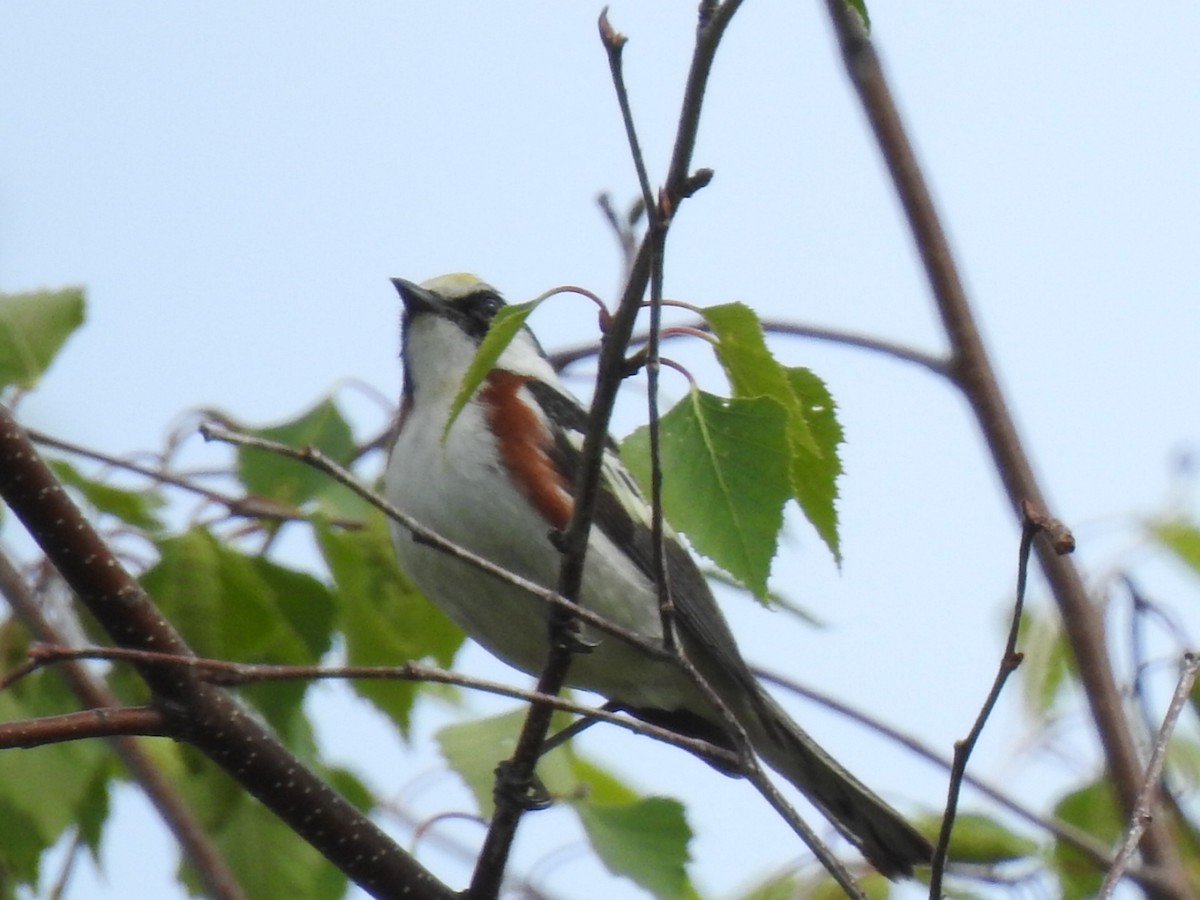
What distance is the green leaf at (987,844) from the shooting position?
3352 millimetres

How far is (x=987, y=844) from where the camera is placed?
335 centimetres

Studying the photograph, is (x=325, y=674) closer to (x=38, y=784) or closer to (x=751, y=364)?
(x=751, y=364)

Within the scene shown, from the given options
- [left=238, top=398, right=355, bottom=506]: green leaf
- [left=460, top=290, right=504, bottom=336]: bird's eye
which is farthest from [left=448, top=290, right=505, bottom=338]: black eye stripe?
[left=238, top=398, right=355, bottom=506]: green leaf

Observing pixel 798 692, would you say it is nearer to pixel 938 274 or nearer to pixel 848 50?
pixel 938 274

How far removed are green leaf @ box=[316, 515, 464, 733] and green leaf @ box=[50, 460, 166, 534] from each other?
0.38 m

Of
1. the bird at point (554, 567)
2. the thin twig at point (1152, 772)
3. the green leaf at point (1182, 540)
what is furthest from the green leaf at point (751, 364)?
the green leaf at point (1182, 540)

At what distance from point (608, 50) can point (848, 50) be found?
192 centimetres

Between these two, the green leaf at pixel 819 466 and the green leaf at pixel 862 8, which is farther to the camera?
the green leaf at pixel 819 466

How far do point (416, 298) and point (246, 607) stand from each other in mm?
1228

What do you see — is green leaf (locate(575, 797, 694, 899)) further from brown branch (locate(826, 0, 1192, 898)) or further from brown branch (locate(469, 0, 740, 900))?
brown branch (locate(826, 0, 1192, 898))

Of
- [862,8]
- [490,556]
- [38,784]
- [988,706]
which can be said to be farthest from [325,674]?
[38,784]

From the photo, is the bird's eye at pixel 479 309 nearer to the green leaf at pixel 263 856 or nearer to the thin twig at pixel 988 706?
the green leaf at pixel 263 856

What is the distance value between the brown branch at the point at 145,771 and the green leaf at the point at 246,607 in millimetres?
423

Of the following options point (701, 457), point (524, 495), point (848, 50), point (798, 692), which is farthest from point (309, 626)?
point (848, 50)
